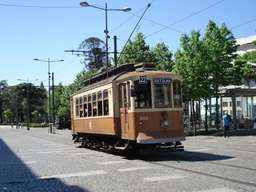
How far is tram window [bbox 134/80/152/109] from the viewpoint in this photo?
816 inches

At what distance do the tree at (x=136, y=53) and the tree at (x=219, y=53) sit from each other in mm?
9822

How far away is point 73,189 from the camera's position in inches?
521

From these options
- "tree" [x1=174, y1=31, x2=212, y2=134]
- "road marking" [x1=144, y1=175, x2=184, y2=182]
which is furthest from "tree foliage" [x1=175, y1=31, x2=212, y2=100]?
"road marking" [x1=144, y1=175, x2=184, y2=182]

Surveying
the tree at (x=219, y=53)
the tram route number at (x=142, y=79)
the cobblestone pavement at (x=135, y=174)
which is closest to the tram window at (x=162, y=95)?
the tram route number at (x=142, y=79)

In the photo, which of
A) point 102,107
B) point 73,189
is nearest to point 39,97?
point 102,107

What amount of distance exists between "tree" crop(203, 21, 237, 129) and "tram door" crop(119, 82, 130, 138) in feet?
69.2

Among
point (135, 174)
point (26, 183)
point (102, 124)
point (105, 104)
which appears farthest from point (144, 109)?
point (26, 183)

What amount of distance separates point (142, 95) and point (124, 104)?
1.04 meters

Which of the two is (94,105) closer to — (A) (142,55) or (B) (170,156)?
(B) (170,156)

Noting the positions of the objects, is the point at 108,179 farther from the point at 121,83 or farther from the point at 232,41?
the point at 232,41

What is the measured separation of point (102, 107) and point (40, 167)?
5.90m

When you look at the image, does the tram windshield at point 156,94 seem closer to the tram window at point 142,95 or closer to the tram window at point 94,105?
the tram window at point 142,95

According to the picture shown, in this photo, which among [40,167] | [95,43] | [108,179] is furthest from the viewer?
[95,43]

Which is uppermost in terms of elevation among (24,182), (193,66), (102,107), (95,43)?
(95,43)
